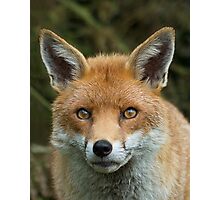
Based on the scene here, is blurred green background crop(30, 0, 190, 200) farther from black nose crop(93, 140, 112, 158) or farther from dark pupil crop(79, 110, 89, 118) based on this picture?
black nose crop(93, 140, 112, 158)

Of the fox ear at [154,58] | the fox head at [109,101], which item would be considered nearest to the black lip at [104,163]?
the fox head at [109,101]

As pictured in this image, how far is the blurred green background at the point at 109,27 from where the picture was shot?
7551 mm

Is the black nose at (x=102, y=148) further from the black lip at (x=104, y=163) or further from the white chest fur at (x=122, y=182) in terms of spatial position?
the white chest fur at (x=122, y=182)

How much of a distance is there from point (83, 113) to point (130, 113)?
0.29m

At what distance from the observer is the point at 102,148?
191 inches

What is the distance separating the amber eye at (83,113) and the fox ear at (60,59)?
31 centimetres

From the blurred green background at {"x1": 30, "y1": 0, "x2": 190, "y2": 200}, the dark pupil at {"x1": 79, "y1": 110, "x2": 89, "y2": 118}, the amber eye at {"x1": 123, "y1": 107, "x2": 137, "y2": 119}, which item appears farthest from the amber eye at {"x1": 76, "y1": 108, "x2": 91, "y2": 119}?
the blurred green background at {"x1": 30, "y1": 0, "x2": 190, "y2": 200}

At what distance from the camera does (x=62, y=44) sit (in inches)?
208

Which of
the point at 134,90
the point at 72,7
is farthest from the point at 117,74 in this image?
the point at 72,7

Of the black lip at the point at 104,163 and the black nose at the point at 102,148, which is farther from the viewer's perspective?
the black lip at the point at 104,163

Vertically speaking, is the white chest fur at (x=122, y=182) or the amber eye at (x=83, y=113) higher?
the amber eye at (x=83, y=113)

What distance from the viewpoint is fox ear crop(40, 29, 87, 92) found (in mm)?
5283

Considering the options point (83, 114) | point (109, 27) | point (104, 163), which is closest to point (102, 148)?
point (104, 163)

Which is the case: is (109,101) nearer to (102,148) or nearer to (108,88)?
(108,88)
